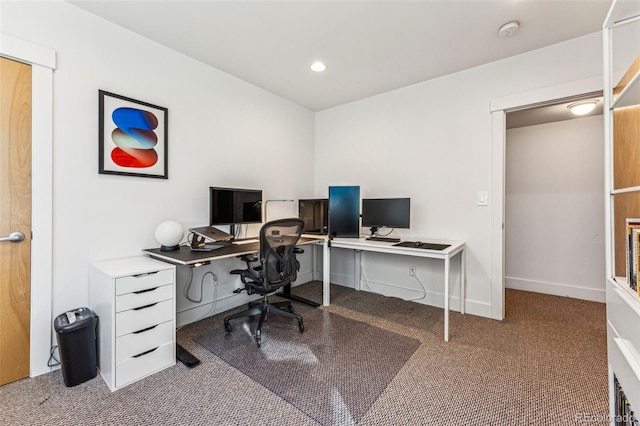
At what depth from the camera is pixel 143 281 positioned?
5.99 feet

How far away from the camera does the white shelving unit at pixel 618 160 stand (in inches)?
46.4

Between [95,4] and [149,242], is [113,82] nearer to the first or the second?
[95,4]

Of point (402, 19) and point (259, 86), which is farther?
point (259, 86)

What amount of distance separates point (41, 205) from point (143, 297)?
907 mm

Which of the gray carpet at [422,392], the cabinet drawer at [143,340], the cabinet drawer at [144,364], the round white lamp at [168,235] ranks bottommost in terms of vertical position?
the gray carpet at [422,392]

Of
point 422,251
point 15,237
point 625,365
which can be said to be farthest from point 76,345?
point 625,365

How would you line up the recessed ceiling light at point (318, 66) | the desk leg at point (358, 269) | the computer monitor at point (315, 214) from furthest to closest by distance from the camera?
the desk leg at point (358, 269), the computer monitor at point (315, 214), the recessed ceiling light at point (318, 66)

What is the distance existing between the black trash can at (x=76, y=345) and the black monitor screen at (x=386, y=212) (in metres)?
2.57

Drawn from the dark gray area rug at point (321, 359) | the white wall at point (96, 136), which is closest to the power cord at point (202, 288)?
the white wall at point (96, 136)

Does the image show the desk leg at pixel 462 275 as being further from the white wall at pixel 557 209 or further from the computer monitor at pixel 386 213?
the white wall at pixel 557 209

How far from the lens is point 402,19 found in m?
2.07

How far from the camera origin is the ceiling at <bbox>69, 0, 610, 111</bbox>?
1941 millimetres

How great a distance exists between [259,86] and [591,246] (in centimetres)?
439

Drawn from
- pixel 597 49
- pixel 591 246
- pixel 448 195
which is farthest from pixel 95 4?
pixel 591 246
